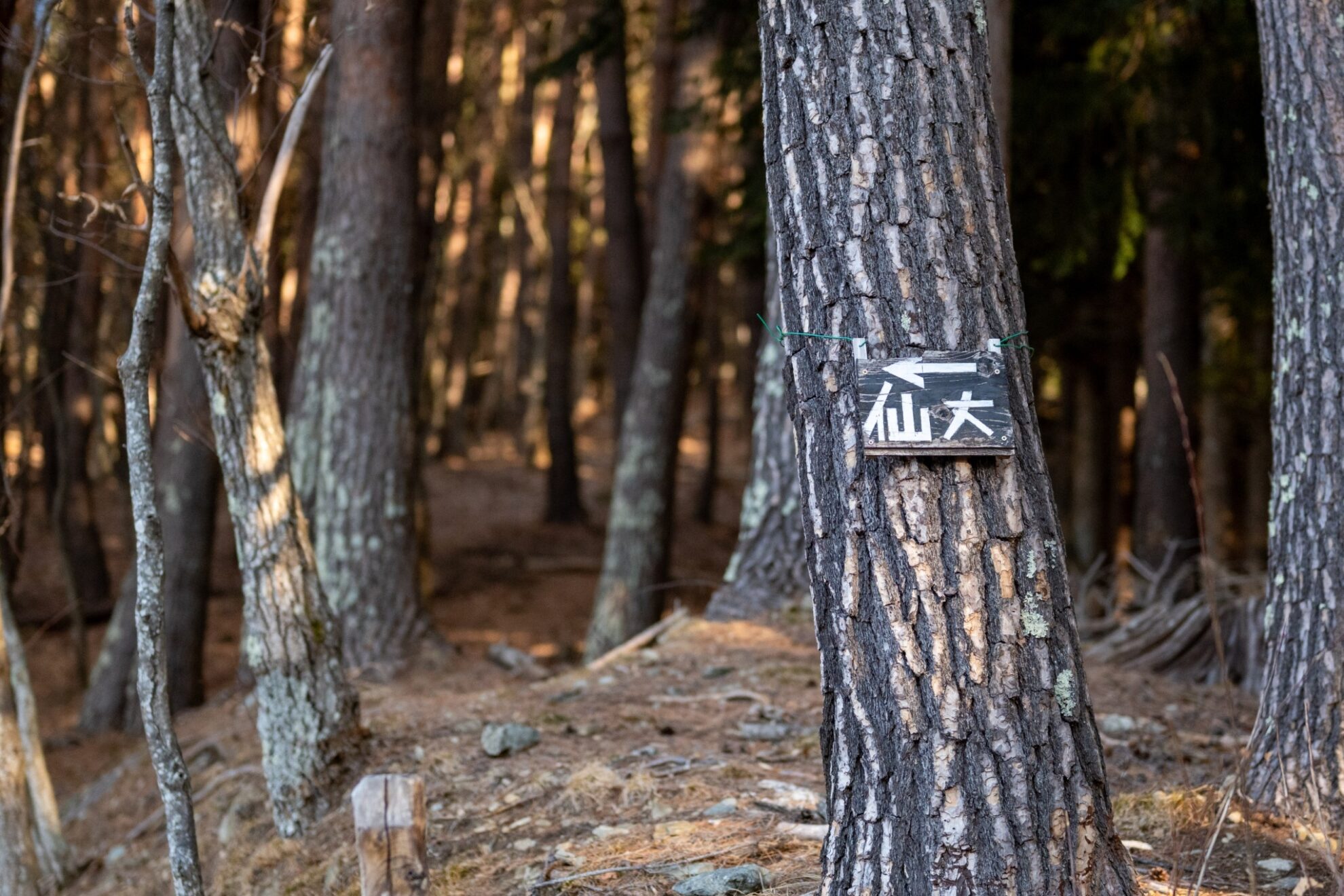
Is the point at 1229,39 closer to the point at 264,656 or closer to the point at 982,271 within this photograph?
the point at 982,271

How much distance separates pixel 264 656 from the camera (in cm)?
432

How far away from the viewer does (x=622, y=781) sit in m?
4.31

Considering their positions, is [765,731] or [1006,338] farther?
[765,731]

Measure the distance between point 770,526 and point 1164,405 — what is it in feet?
12.5

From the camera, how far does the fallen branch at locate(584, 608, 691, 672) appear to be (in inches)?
251

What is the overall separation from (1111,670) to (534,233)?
15.5m

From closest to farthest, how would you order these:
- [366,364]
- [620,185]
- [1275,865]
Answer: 1. [1275,865]
2. [366,364]
3. [620,185]

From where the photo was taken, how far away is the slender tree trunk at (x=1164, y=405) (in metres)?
8.95

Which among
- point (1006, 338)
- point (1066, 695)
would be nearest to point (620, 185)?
point (1006, 338)

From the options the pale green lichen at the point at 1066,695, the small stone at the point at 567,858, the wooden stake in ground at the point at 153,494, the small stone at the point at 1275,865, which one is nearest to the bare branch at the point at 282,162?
the wooden stake in ground at the point at 153,494

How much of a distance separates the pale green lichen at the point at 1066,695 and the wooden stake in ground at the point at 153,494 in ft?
8.43

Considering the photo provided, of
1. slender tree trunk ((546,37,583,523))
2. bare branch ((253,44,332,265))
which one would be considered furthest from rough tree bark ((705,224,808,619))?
slender tree trunk ((546,37,583,523))

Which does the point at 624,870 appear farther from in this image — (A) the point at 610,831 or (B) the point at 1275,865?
(B) the point at 1275,865

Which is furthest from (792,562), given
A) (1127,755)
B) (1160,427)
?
(1160,427)
